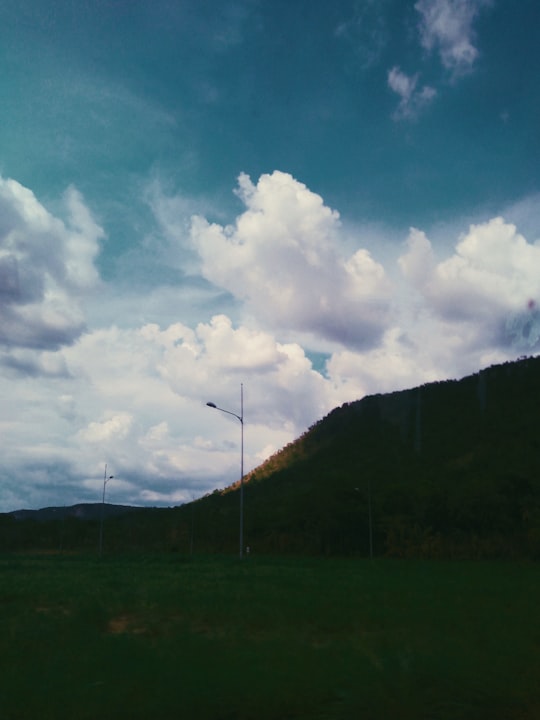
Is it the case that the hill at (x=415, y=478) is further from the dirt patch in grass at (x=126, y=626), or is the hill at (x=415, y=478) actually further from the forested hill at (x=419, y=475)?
the dirt patch in grass at (x=126, y=626)

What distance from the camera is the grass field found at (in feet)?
23.7

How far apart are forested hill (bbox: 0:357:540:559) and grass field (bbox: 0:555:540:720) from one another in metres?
48.9

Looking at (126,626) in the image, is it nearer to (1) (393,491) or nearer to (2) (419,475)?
(1) (393,491)

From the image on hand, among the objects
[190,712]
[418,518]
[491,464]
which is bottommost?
[190,712]

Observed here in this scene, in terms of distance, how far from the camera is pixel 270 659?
30.9 ft

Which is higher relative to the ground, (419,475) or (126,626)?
(419,475)

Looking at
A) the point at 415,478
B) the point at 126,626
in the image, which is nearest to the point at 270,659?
the point at 126,626

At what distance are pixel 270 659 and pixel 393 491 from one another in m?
66.9

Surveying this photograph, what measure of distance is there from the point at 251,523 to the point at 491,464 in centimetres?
3538

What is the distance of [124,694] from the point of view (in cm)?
751

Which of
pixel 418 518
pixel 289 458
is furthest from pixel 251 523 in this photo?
pixel 289 458

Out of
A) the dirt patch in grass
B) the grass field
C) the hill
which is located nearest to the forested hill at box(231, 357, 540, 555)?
the hill

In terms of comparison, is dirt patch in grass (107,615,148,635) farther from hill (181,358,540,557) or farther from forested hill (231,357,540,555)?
hill (181,358,540,557)

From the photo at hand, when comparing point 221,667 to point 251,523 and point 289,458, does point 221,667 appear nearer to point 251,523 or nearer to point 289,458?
point 251,523
